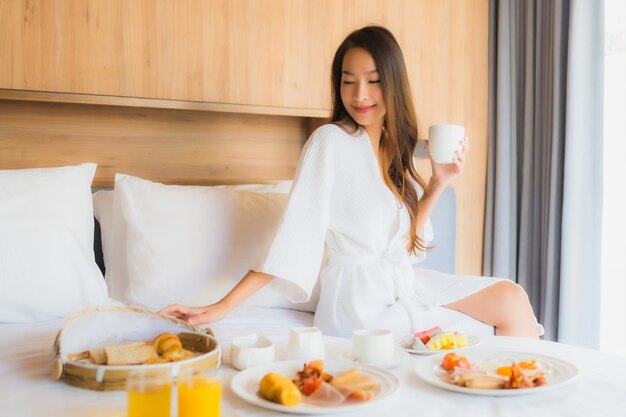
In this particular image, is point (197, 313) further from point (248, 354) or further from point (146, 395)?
point (146, 395)

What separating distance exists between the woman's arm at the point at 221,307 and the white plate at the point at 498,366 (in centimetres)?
68

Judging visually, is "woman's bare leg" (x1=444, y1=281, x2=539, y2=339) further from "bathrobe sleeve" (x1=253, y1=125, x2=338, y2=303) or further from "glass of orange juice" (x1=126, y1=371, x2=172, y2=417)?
"glass of orange juice" (x1=126, y1=371, x2=172, y2=417)

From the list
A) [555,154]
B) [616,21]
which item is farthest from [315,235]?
[616,21]

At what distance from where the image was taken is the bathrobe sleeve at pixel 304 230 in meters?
1.88

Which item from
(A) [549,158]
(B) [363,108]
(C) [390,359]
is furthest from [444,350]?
(A) [549,158]

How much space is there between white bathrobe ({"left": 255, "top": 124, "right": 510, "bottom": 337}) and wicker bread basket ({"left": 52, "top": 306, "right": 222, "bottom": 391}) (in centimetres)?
48

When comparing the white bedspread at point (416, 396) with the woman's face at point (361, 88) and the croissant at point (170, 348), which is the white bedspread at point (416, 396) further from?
the woman's face at point (361, 88)

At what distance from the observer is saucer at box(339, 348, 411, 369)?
4.15 ft

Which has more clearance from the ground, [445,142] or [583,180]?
[445,142]

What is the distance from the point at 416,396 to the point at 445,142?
0.97m

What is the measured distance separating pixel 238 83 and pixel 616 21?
168 centimetres

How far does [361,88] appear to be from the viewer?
6.82ft

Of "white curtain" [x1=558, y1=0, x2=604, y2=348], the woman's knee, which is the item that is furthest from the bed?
"white curtain" [x1=558, y1=0, x2=604, y2=348]

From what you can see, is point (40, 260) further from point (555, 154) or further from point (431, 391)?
point (555, 154)
